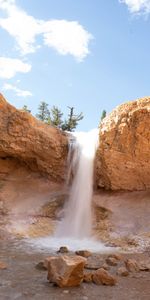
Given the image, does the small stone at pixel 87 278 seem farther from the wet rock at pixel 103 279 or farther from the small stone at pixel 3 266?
the small stone at pixel 3 266

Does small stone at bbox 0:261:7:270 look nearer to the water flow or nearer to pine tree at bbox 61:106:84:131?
the water flow

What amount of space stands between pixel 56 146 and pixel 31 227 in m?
3.54

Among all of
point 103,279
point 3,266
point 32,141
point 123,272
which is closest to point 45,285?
point 103,279

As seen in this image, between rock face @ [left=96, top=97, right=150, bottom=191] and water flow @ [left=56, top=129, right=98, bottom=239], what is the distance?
536mm

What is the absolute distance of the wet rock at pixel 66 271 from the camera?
5.53 meters

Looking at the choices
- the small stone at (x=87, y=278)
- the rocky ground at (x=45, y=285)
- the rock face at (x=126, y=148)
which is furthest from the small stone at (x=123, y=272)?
the rock face at (x=126, y=148)

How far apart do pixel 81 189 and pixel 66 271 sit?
7.51 metres

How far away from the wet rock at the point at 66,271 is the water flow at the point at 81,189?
587 cm

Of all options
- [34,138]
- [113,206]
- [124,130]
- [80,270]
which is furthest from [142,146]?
[80,270]

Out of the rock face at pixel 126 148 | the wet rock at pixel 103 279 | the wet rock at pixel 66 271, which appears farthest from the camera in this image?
the rock face at pixel 126 148

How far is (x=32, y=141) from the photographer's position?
13.4 metres

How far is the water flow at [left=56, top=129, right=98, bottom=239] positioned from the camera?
38.9 feet

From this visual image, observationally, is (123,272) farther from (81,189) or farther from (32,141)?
(32,141)

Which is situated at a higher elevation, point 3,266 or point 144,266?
point 144,266
